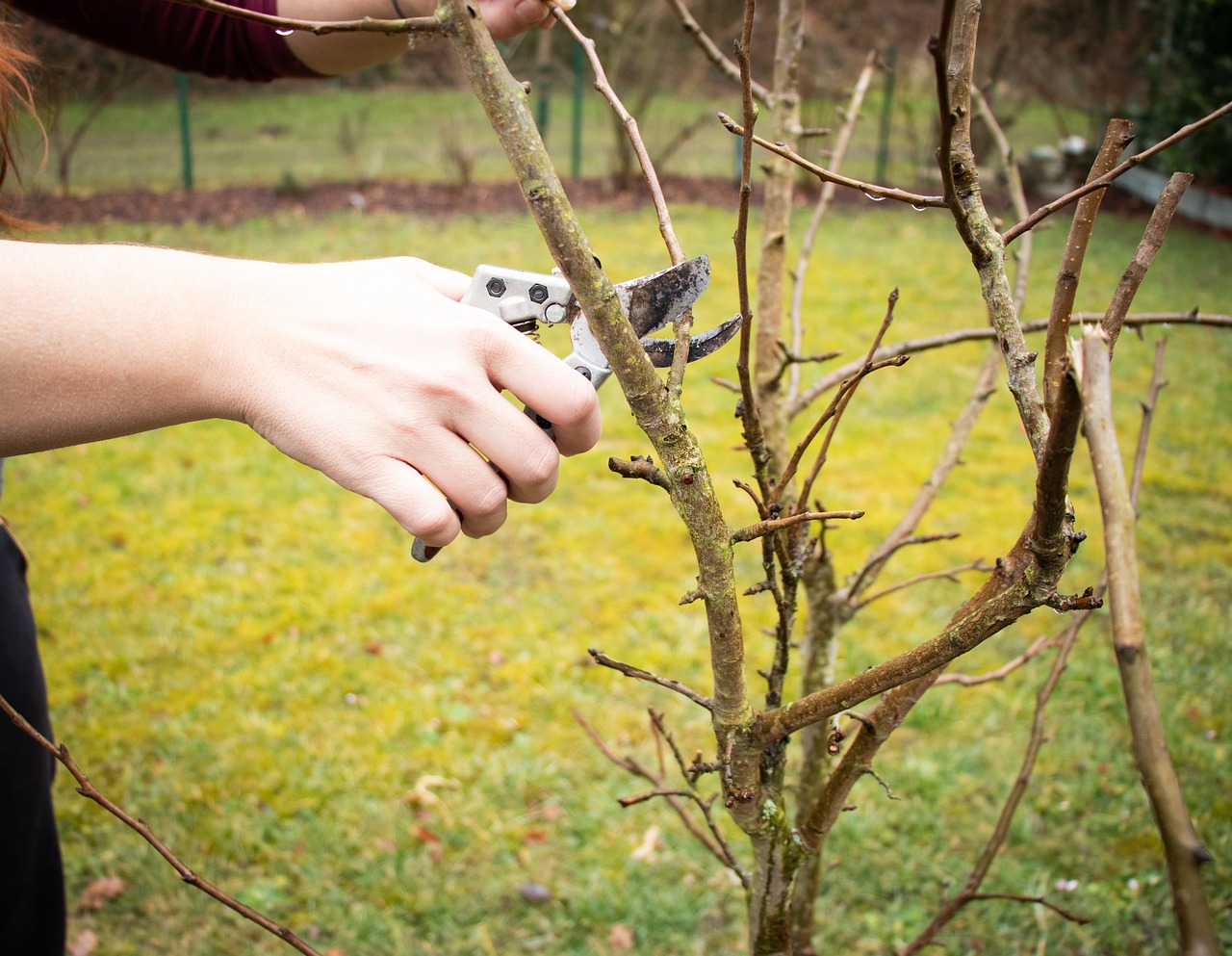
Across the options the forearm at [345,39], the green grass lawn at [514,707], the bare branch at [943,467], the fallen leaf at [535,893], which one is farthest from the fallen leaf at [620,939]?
the forearm at [345,39]

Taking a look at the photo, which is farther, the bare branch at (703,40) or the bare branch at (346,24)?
the bare branch at (703,40)

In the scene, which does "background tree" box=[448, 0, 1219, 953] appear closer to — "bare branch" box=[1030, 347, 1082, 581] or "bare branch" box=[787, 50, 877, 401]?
"bare branch" box=[1030, 347, 1082, 581]

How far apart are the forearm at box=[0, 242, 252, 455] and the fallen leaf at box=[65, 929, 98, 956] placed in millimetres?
2379

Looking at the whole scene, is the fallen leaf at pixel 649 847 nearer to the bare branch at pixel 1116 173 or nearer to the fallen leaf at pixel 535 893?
the fallen leaf at pixel 535 893

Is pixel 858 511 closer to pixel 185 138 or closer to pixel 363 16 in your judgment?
pixel 363 16

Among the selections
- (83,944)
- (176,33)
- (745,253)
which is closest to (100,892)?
(83,944)

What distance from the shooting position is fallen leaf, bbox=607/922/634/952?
2705 millimetres

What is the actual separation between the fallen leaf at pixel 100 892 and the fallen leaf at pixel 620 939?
156 centimetres

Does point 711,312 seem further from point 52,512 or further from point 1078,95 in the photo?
point 1078,95

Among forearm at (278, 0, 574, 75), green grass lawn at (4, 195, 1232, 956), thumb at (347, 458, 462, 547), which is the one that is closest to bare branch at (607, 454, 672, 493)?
thumb at (347, 458, 462, 547)

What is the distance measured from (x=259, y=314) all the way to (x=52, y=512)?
4746mm

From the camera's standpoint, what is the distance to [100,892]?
285 cm

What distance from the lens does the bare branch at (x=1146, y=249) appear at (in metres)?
0.91

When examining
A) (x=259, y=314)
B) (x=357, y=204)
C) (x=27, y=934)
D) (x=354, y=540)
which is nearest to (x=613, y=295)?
(x=259, y=314)
